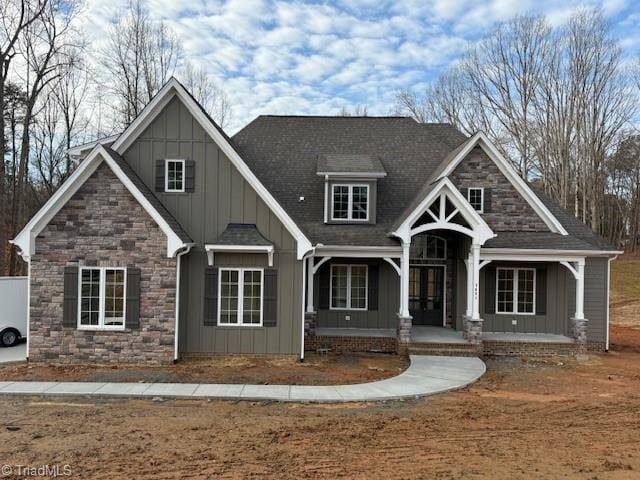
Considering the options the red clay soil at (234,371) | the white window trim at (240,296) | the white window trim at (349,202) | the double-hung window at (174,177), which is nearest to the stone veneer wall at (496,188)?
the white window trim at (349,202)

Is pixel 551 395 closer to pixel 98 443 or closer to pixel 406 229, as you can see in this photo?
pixel 406 229

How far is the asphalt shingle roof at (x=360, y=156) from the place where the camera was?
13.9 meters

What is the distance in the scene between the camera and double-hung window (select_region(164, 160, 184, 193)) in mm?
11891

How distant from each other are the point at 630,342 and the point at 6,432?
18418 mm

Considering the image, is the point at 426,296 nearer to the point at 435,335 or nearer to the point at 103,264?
the point at 435,335

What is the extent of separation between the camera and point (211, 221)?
11828 mm

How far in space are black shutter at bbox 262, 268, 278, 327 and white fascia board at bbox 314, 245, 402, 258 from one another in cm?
199

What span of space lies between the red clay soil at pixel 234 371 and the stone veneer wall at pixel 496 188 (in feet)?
19.5

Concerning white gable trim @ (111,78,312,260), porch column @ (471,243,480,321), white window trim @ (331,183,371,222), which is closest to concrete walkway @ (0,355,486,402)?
porch column @ (471,243,480,321)

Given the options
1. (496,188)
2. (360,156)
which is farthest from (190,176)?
(496,188)

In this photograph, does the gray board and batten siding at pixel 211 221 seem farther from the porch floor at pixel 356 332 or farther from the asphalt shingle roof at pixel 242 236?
the porch floor at pixel 356 332

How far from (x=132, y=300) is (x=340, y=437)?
655 centimetres

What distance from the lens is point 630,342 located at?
53.0 feet

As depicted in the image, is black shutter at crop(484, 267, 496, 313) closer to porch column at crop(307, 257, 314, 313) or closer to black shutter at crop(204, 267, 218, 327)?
porch column at crop(307, 257, 314, 313)
